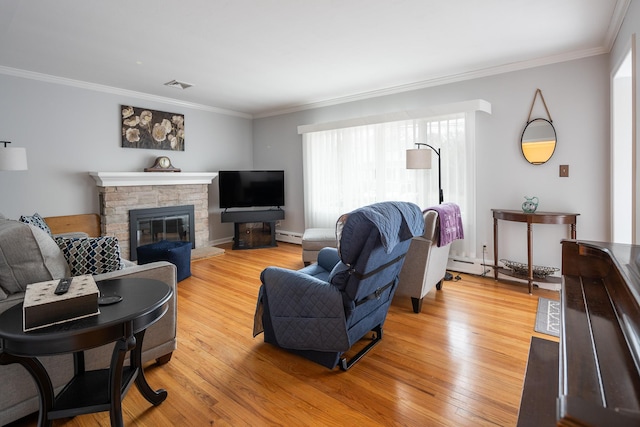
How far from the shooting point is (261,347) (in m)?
2.49

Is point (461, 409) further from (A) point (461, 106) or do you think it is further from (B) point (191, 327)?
(A) point (461, 106)

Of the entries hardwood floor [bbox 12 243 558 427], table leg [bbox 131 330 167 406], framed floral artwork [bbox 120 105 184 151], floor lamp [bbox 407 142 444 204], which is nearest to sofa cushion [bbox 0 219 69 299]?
table leg [bbox 131 330 167 406]

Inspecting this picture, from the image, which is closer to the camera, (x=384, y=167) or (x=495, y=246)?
(x=495, y=246)

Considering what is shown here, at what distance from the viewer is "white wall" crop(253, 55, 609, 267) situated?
3490mm

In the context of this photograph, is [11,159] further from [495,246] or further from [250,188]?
[495,246]

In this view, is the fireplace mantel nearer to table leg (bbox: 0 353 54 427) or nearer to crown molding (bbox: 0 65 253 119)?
crown molding (bbox: 0 65 253 119)

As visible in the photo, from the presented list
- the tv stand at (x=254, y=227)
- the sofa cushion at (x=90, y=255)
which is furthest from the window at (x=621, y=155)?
the tv stand at (x=254, y=227)

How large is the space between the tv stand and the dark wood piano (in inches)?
189

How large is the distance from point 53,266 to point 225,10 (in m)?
2.10

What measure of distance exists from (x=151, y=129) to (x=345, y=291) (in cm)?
459

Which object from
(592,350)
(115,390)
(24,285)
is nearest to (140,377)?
(115,390)

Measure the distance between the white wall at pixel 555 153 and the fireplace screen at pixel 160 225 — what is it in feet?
12.6

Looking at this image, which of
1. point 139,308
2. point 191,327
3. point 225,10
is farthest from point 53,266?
point 225,10

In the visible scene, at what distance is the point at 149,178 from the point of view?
16.6 feet
